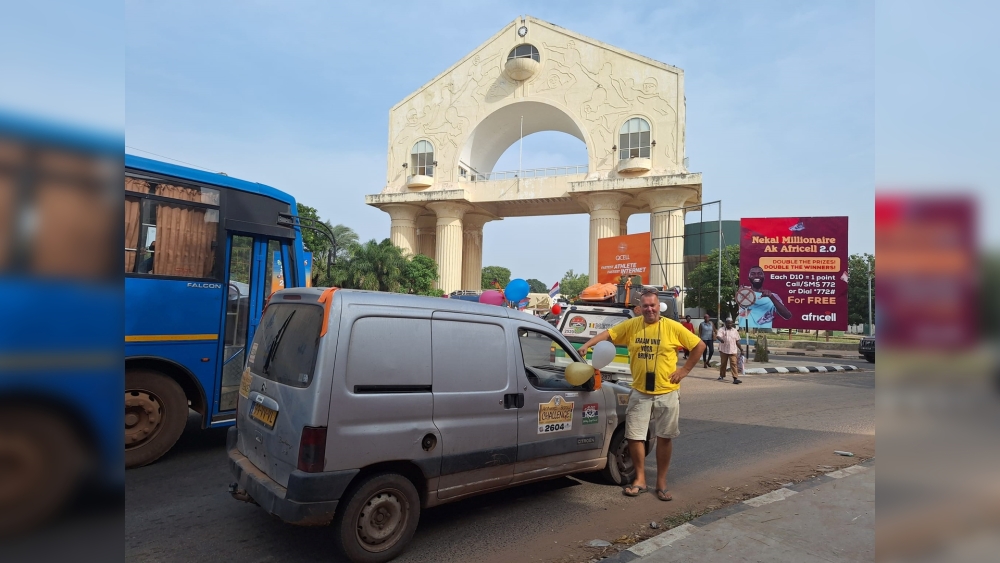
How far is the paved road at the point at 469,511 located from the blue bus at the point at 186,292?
2.05 ft

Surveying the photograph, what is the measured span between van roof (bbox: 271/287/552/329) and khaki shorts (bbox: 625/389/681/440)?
1273 mm

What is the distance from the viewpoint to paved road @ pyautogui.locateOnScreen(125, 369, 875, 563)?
379 centimetres

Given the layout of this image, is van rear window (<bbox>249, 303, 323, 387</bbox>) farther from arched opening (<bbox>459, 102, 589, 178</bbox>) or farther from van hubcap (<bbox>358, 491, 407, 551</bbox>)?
arched opening (<bbox>459, 102, 589, 178</bbox>)

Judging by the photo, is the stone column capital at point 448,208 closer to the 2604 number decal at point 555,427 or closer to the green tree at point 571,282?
the 2604 number decal at point 555,427

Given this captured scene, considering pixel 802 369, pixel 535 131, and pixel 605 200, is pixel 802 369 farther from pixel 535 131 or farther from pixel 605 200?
pixel 535 131

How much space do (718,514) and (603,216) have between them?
88.5 ft

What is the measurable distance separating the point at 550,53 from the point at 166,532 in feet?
106

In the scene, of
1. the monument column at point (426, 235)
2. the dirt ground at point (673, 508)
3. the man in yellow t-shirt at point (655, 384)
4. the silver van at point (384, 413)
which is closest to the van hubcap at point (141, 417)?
the silver van at point (384, 413)

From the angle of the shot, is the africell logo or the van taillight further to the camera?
the africell logo

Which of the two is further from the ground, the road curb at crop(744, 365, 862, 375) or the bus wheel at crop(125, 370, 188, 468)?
the bus wheel at crop(125, 370, 188, 468)

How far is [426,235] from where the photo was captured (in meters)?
40.1
